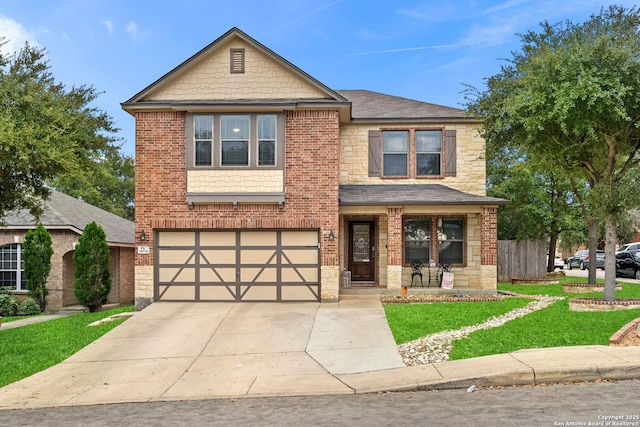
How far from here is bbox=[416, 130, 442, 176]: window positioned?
17.3 meters

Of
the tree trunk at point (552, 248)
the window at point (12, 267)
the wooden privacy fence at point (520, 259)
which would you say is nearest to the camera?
the window at point (12, 267)

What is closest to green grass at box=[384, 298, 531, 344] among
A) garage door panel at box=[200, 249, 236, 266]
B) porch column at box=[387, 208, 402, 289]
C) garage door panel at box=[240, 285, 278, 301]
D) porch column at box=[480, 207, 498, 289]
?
porch column at box=[480, 207, 498, 289]

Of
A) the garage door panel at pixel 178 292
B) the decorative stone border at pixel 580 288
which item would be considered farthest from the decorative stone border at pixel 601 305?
the garage door panel at pixel 178 292

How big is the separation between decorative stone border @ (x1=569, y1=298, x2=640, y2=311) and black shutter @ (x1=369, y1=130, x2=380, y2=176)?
285 inches

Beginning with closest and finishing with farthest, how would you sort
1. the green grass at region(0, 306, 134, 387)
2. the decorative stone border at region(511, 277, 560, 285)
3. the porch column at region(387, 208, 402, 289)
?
1. the green grass at region(0, 306, 134, 387)
2. the porch column at region(387, 208, 402, 289)
3. the decorative stone border at region(511, 277, 560, 285)

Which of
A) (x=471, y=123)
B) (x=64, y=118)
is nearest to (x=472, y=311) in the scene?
(x=471, y=123)

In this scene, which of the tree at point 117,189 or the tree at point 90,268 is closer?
the tree at point 90,268

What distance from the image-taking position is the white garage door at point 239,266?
15.2 metres

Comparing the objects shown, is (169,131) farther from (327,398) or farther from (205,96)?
(327,398)

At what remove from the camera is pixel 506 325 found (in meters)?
11.3

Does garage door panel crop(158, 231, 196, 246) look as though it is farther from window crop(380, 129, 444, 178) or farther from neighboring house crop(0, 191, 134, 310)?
neighboring house crop(0, 191, 134, 310)

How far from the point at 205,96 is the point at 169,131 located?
1.42m

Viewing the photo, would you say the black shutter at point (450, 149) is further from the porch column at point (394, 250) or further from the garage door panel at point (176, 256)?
the garage door panel at point (176, 256)

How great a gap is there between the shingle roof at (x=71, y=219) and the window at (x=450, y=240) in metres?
12.3
